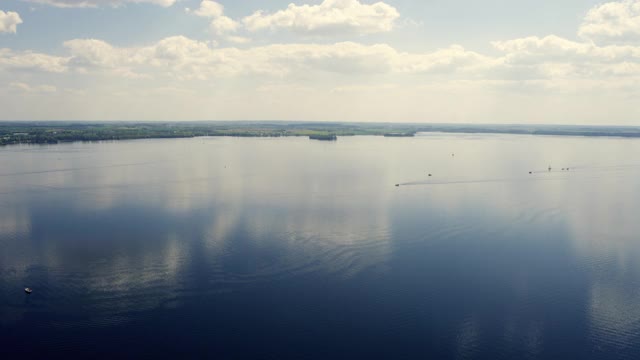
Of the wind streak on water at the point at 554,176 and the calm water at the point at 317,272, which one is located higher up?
the wind streak on water at the point at 554,176

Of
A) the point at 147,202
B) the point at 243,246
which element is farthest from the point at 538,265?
the point at 147,202

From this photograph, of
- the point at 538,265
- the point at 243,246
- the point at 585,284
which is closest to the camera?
the point at 585,284

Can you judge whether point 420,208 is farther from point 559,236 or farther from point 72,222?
point 72,222

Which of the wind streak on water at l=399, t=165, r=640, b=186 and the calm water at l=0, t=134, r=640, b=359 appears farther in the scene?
the wind streak on water at l=399, t=165, r=640, b=186

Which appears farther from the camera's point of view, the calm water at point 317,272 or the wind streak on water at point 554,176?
the wind streak on water at point 554,176

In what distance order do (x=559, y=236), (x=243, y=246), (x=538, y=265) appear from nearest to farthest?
1. (x=538, y=265)
2. (x=243, y=246)
3. (x=559, y=236)

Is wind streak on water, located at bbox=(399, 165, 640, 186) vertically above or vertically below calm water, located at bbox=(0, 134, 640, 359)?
above

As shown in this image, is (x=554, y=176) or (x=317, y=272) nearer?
(x=317, y=272)

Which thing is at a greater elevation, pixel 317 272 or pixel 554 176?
pixel 554 176
